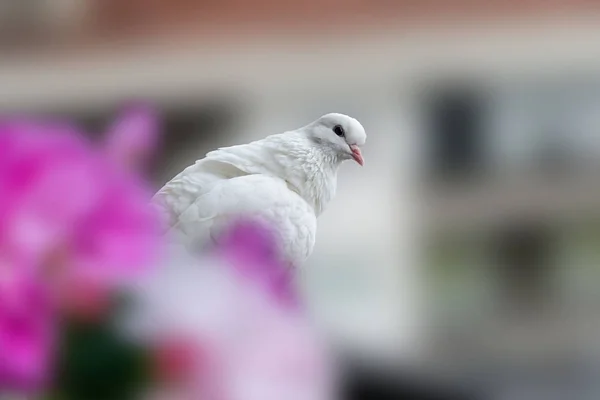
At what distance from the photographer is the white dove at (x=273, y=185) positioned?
0.89 feet

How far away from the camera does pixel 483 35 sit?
118 centimetres

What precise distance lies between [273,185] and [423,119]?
92 cm

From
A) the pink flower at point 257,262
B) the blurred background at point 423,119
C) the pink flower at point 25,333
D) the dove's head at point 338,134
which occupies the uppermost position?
the pink flower at point 257,262

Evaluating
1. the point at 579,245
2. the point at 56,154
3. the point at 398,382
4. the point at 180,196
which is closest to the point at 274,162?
the point at 180,196

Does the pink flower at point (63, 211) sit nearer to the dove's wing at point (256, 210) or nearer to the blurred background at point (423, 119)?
the dove's wing at point (256, 210)

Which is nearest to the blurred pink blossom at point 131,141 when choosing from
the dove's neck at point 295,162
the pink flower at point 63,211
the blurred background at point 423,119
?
the pink flower at point 63,211

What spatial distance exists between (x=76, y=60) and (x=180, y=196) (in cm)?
88

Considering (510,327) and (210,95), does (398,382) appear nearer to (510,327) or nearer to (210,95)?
(210,95)

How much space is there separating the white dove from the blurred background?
57 cm

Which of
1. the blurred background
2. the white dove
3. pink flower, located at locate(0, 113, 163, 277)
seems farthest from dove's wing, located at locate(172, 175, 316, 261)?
the blurred background

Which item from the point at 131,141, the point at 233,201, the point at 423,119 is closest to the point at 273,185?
the point at 233,201

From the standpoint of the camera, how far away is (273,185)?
0.95 feet

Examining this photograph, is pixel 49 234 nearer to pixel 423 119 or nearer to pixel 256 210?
pixel 256 210

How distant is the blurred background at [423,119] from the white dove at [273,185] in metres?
0.57
